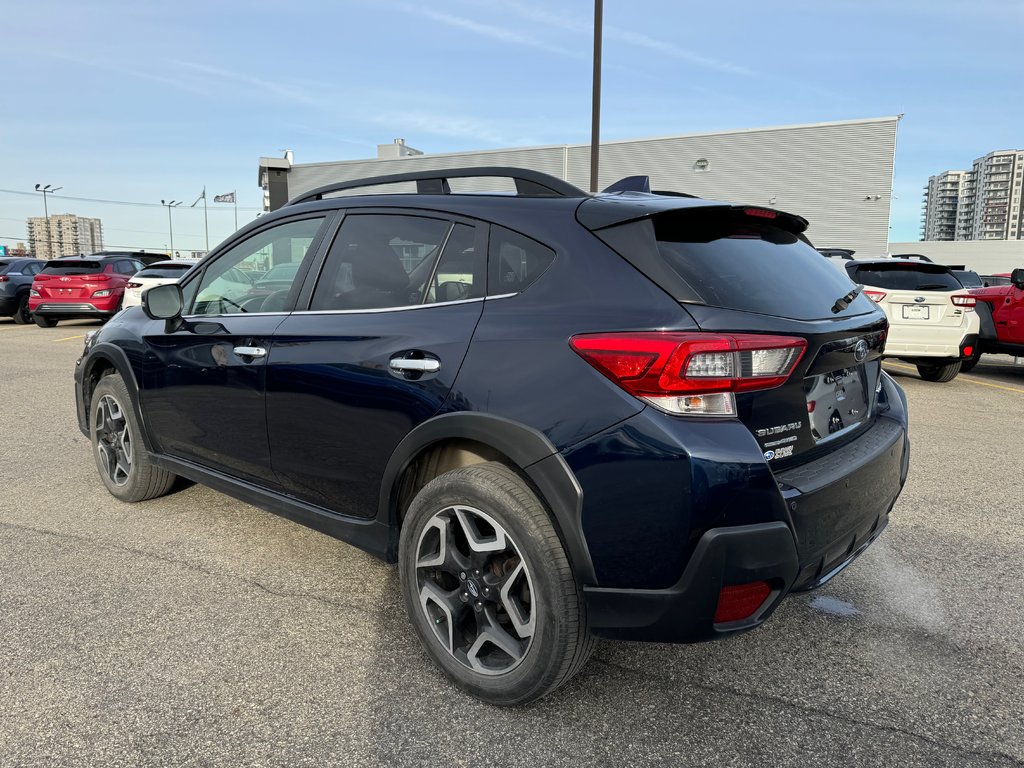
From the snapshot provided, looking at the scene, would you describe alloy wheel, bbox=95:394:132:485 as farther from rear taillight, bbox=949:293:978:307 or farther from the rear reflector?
rear taillight, bbox=949:293:978:307

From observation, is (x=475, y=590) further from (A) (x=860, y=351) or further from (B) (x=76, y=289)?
(B) (x=76, y=289)

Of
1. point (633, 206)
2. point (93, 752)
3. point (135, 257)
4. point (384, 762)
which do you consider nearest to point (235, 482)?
point (93, 752)

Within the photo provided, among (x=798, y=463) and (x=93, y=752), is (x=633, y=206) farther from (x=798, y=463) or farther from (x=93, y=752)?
(x=93, y=752)

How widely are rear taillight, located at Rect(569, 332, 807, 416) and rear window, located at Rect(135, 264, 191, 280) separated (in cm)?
1422

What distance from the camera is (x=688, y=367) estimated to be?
2037mm

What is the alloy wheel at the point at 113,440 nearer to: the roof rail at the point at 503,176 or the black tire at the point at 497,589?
the roof rail at the point at 503,176

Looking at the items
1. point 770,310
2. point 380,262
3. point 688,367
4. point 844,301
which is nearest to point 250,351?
point 380,262

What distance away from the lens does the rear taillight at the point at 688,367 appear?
204 centimetres

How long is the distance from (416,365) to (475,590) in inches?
29.7

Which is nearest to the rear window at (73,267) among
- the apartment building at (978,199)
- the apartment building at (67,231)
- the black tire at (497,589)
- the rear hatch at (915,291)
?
the rear hatch at (915,291)

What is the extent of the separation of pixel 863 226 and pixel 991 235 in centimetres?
11158

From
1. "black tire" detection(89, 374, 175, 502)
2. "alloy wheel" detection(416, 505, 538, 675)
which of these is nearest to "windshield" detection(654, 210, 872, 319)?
"alloy wheel" detection(416, 505, 538, 675)

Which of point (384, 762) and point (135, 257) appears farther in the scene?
point (135, 257)

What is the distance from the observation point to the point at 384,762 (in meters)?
2.14
